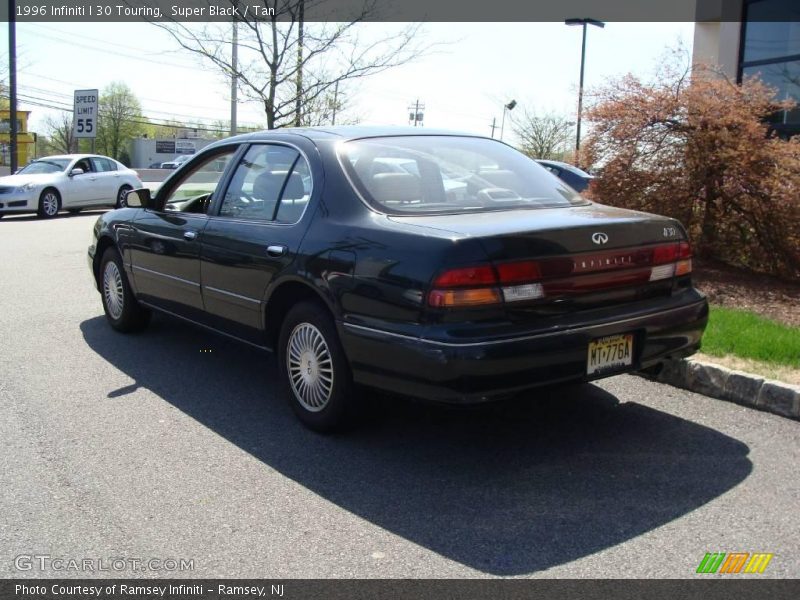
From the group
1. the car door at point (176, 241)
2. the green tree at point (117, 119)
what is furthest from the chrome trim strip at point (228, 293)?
the green tree at point (117, 119)

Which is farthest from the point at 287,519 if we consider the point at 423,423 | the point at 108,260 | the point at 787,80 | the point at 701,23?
the point at 701,23

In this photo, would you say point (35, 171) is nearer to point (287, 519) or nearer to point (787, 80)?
A: point (787, 80)

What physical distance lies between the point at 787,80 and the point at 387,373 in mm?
14568

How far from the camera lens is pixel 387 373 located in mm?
3887

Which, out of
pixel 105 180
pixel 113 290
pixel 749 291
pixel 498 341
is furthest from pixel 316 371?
pixel 105 180

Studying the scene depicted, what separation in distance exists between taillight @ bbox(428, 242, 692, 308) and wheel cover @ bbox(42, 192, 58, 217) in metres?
17.2

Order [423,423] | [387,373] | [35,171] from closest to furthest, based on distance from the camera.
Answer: [387,373] < [423,423] < [35,171]

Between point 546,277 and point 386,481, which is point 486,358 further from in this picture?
point 386,481

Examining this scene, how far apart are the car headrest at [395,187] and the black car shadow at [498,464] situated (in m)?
1.09

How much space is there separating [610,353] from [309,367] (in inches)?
63.5

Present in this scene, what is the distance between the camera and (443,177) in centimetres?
468

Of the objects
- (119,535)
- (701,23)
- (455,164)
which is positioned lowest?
(119,535)

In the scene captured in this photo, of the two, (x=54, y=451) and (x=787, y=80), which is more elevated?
(x=787, y=80)

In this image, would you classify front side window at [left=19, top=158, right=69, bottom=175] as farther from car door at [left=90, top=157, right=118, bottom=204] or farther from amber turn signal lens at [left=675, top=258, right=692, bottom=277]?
amber turn signal lens at [left=675, top=258, right=692, bottom=277]
